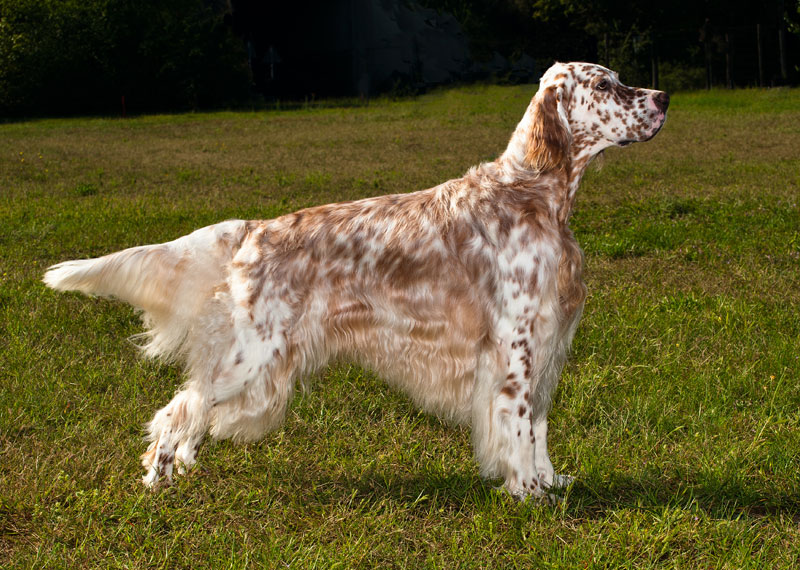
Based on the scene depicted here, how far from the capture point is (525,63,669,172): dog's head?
339 cm

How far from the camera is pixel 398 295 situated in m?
3.34

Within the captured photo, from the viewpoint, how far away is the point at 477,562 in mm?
2906

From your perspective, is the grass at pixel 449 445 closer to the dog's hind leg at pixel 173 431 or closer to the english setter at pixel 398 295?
the dog's hind leg at pixel 173 431

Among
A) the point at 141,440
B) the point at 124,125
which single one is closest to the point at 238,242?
the point at 141,440

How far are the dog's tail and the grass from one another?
71 centimetres

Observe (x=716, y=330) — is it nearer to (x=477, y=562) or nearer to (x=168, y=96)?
(x=477, y=562)

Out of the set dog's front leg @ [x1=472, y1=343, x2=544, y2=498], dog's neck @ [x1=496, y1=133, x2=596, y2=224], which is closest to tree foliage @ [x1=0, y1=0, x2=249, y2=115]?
dog's neck @ [x1=496, y1=133, x2=596, y2=224]

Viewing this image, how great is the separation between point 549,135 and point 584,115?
21 cm

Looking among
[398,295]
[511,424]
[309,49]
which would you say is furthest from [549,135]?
[309,49]

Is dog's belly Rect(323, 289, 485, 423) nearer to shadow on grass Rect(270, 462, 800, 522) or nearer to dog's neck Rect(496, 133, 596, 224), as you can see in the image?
shadow on grass Rect(270, 462, 800, 522)

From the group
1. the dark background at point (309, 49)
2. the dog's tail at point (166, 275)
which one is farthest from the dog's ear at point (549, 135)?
the dark background at point (309, 49)

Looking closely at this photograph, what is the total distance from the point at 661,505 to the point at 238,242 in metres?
1.94

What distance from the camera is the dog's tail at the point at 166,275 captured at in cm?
330

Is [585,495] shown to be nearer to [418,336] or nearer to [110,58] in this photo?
[418,336]
